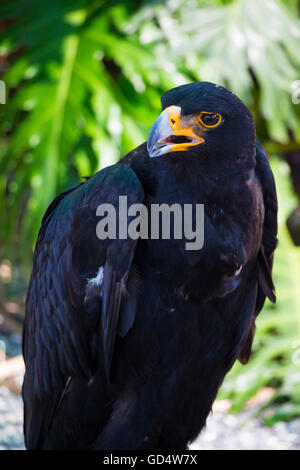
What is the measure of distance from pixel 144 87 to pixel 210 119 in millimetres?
2307

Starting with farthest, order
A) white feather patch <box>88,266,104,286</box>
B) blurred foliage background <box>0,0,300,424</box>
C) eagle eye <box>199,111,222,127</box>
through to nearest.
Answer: blurred foliage background <box>0,0,300,424</box> < white feather patch <box>88,266,104,286</box> < eagle eye <box>199,111,222,127</box>

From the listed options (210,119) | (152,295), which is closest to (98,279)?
(152,295)

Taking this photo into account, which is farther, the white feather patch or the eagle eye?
the white feather patch

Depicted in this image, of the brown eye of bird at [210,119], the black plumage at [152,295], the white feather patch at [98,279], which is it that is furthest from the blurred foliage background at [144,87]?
the brown eye of bird at [210,119]

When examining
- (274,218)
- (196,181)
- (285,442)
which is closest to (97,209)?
(196,181)

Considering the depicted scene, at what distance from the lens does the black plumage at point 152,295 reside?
180cm

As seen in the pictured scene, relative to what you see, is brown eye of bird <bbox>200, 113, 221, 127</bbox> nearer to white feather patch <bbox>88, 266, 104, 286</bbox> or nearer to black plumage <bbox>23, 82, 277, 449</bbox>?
black plumage <bbox>23, 82, 277, 449</bbox>

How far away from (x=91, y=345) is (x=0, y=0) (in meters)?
3.22

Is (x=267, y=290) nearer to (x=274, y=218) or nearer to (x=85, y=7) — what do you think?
(x=274, y=218)

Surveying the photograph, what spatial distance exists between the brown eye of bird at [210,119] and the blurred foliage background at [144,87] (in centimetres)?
205

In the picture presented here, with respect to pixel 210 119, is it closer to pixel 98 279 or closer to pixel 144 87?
pixel 98 279

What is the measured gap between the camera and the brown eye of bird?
174cm

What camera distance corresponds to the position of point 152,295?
1880 millimetres

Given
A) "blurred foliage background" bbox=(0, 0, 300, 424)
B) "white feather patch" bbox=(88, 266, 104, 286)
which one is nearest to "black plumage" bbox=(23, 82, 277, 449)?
"white feather patch" bbox=(88, 266, 104, 286)
